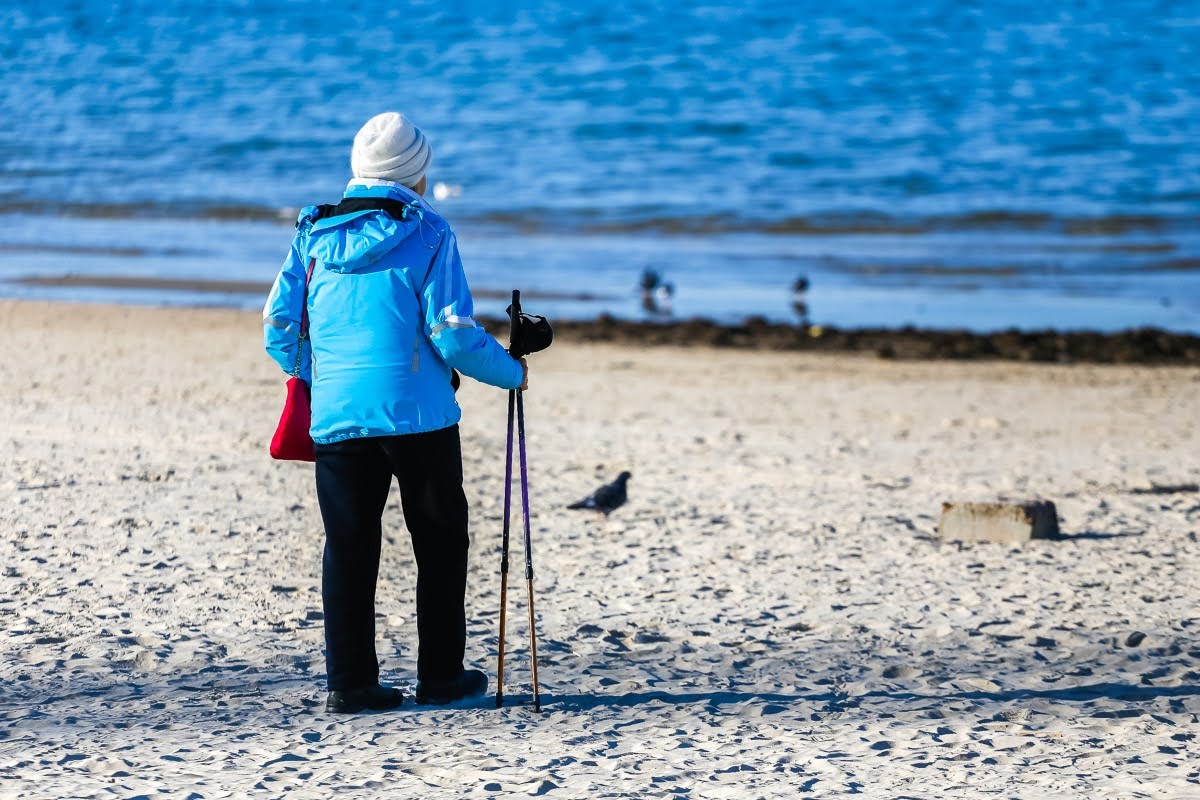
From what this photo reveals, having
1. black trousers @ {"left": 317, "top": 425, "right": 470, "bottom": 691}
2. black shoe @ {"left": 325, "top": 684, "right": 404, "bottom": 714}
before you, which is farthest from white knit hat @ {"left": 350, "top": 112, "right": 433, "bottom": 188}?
black shoe @ {"left": 325, "top": 684, "right": 404, "bottom": 714}

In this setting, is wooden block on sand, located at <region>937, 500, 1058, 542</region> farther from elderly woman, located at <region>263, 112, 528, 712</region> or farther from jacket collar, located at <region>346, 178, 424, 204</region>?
jacket collar, located at <region>346, 178, 424, 204</region>

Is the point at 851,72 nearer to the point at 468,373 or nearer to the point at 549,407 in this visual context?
the point at 549,407

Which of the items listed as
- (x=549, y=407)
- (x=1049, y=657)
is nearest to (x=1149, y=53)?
(x=549, y=407)

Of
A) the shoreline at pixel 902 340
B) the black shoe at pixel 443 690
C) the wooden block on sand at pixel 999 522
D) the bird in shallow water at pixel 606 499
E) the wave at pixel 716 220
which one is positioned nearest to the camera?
the black shoe at pixel 443 690

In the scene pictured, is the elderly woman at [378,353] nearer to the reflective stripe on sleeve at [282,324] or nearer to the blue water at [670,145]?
the reflective stripe on sleeve at [282,324]

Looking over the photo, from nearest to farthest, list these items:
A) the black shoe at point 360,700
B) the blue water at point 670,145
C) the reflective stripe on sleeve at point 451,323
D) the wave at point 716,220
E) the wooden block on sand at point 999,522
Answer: the reflective stripe on sleeve at point 451,323 → the black shoe at point 360,700 → the wooden block on sand at point 999,522 → the blue water at point 670,145 → the wave at point 716,220

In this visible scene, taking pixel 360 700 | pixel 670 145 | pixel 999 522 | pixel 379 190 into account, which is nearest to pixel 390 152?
pixel 379 190

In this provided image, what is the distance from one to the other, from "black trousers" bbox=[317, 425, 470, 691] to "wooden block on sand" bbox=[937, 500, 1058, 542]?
10.6 ft

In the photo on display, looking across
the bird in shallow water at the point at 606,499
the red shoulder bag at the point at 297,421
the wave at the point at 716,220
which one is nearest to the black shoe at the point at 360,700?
the red shoulder bag at the point at 297,421

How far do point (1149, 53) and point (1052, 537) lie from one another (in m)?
51.9

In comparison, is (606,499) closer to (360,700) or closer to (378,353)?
(360,700)

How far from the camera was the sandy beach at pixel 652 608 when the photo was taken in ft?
13.6

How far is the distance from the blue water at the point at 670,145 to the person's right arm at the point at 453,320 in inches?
462

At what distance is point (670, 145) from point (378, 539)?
1325 inches
